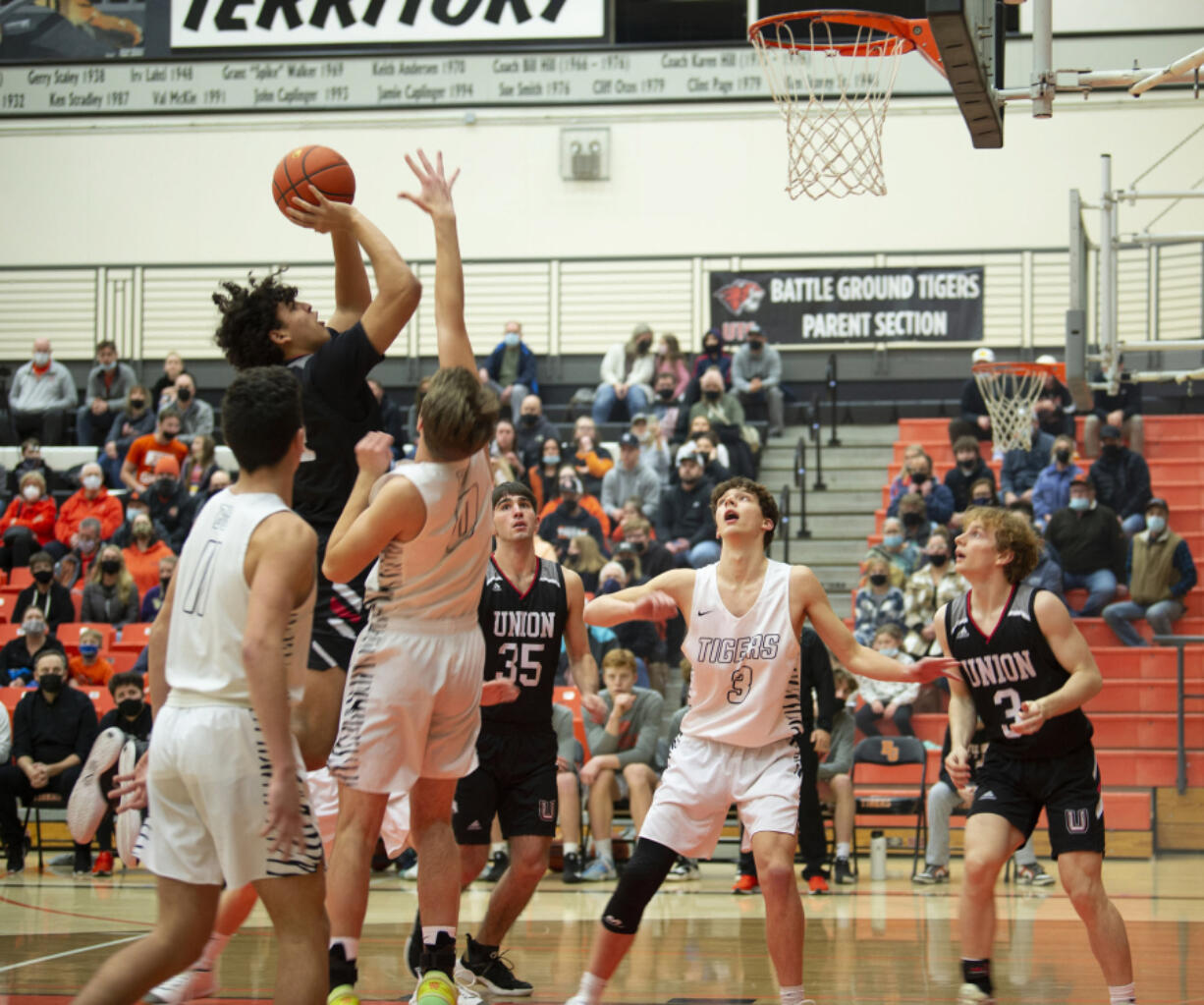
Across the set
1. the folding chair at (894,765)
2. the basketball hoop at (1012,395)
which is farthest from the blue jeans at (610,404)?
the folding chair at (894,765)

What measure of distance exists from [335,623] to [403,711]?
0.51 meters

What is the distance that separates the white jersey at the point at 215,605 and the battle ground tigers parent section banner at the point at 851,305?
15.2 metres

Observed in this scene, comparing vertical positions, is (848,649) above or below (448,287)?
below

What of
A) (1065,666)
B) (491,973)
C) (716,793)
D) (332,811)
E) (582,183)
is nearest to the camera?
(332,811)

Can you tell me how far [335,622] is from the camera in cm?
496

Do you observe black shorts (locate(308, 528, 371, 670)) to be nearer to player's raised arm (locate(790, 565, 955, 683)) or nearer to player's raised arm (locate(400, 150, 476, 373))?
player's raised arm (locate(400, 150, 476, 373))

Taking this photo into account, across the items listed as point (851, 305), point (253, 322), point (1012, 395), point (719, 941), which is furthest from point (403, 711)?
point (851, 305)

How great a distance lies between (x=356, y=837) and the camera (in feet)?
15.3

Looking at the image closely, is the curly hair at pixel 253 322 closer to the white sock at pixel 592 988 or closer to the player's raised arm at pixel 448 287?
the player's raised arm at pixel 448 287

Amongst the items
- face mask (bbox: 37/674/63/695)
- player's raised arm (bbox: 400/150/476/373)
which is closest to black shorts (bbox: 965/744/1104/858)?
player's raised arm (bbox: 400/150/476/373)

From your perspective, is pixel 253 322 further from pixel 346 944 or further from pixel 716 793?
A: pixel 716 793

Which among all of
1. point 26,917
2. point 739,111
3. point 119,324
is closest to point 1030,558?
point 26,917

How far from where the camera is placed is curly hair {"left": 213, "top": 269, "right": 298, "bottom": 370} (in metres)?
4.88

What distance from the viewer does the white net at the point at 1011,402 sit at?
15055 mm
